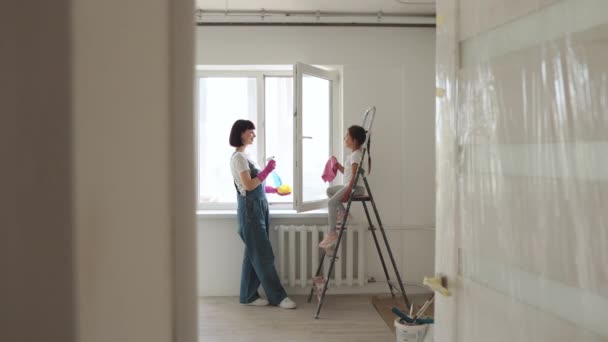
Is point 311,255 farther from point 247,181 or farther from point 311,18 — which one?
point 311,18

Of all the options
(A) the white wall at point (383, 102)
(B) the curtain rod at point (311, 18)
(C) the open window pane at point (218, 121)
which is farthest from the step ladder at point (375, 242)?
(C) the open window pane at point (218, 121)

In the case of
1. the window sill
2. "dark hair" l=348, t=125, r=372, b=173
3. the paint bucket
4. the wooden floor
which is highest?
"dark hair" l=348, t=125, r=372, b=173

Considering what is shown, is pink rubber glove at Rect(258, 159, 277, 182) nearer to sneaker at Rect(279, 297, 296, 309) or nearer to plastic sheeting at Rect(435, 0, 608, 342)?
sneaker at Rect(279, 297, 296, 309)

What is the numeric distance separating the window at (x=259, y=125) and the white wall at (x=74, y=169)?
3624 mm

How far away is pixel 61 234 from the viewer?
313mm

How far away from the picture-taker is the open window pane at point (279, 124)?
14.2ft

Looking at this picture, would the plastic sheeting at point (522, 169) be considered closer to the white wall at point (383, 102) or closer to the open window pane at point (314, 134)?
the open window pane at point (314, 134)

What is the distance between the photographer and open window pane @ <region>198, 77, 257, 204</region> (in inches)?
167

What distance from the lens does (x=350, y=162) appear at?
376 centimetres

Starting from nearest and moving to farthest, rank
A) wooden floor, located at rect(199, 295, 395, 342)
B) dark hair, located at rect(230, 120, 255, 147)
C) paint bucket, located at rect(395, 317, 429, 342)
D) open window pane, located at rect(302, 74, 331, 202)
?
paint bucket, located at rect(395, 317, 429, 342) < wooden floor, located at rect(199, 295, 395, 342) < dark hair, located at rect(230, 120, 255, 147) < open window pane, located at rect(302, 74, 331, 202)

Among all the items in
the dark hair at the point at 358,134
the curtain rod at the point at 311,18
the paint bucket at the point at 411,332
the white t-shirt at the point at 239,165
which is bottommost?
the paint bucket at the point at 411,332

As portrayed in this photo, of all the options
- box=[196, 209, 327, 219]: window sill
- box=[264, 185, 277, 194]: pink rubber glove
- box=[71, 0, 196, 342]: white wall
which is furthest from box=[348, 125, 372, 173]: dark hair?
box=[71, 0, 196, 342]: white wall

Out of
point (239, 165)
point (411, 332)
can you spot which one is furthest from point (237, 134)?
point (411, 332)

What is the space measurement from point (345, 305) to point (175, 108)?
3571 mm
